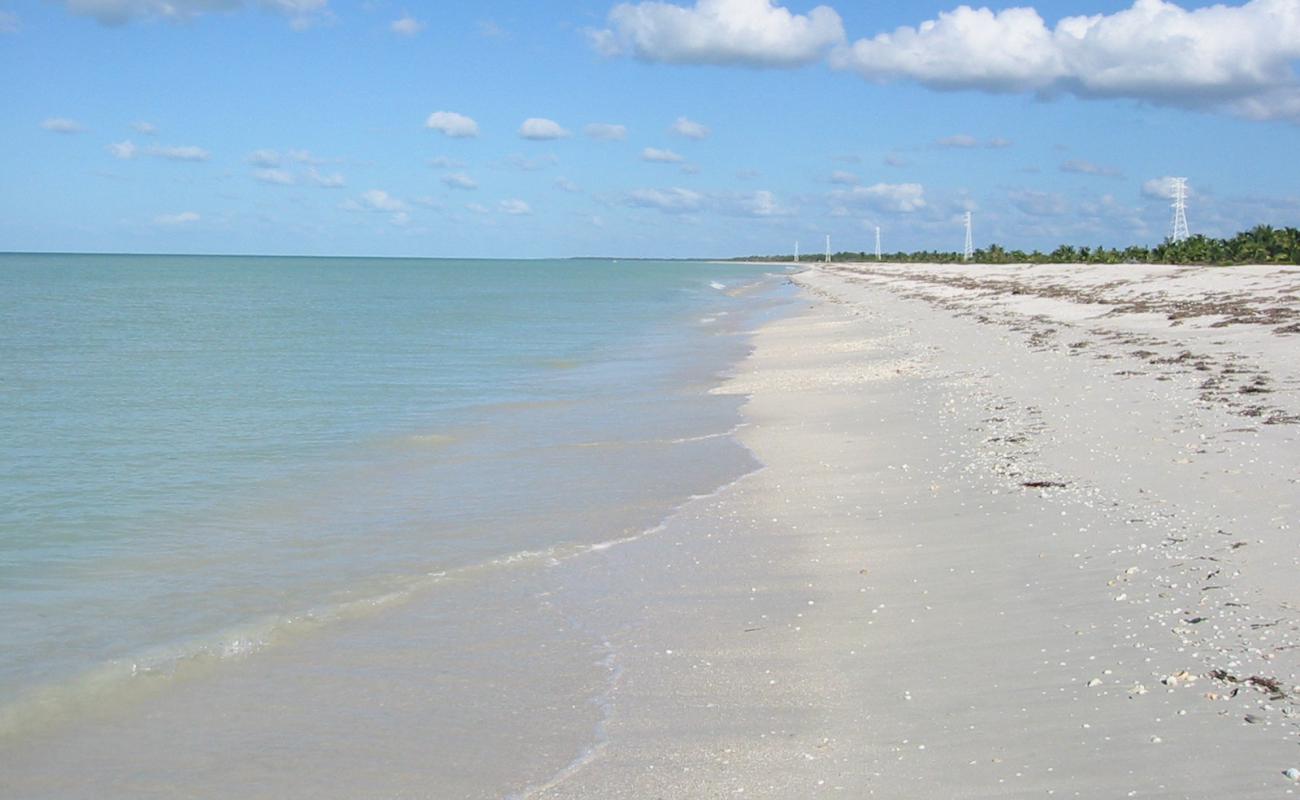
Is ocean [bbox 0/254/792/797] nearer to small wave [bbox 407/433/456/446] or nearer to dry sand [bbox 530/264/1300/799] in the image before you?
small wave [bbox 407/433/456/446]

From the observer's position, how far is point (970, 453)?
42.1 feet

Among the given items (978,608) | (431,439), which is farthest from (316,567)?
(431,439)

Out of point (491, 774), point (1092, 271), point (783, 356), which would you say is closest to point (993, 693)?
point (491, 774)

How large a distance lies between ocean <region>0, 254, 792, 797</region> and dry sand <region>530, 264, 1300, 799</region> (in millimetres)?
608

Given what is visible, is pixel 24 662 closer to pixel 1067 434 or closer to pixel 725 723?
pixel 725 723

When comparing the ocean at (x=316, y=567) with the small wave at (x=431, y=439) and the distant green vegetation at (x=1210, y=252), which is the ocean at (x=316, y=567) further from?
the distant green vegetation at (x=1210, y=252)

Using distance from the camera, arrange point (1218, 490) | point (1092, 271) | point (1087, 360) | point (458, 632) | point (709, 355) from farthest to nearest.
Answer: point (1092, 271) → point (709, 355) → point (1087, 360) → point (1218, 490) → point (458, 632)

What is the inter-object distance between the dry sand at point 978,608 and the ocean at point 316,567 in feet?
1.99

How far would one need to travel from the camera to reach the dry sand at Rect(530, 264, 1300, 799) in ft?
17.1

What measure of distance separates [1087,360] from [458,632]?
16.7 m

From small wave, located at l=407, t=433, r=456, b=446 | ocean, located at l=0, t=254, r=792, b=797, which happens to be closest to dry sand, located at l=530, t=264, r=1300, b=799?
ocean, located at l=0, t=254, r=792, b=797

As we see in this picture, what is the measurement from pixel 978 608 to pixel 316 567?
577cm

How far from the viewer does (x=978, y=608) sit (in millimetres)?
7477

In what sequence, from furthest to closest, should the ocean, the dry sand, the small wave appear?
the small wave < the ocean < the dry sand
